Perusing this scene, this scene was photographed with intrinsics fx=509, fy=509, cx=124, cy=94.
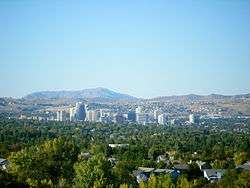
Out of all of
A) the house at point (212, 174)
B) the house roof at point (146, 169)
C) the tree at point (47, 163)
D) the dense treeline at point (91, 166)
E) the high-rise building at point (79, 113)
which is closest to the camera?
the dense treeline at point (91, 166)

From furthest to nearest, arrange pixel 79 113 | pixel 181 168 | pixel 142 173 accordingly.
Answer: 1. pixel 79 113
2. pixel 181 168
3. pixel 142 173

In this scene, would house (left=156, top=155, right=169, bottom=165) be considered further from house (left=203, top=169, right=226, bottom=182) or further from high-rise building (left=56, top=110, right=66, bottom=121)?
high-rise building (left=56, top=110, right=66, bottom=121)

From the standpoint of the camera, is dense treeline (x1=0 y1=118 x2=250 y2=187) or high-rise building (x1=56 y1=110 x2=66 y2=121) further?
high-rise building (x1=56 y1=110 x2=66 y2=121)

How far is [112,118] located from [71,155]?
14927cm

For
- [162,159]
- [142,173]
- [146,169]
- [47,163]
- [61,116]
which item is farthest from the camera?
[61,116]

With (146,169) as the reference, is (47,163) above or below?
above

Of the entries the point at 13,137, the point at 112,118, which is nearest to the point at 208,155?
the point at 13,137

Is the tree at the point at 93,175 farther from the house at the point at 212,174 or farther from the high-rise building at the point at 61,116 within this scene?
the high-rise building at the point at 61,116

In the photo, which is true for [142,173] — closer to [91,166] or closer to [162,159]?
[91,166]

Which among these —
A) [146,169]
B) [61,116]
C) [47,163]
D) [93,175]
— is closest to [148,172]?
[146,169]

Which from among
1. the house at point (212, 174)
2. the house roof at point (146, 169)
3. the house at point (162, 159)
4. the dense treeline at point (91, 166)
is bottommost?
the house at point (162, 159)

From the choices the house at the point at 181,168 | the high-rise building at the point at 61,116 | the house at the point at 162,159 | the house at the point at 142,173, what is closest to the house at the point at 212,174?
the house at the point at 181,168

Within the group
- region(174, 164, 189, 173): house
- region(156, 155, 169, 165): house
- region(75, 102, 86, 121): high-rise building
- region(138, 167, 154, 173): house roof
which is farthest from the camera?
region(75, 102, 86, 121): high-rise building

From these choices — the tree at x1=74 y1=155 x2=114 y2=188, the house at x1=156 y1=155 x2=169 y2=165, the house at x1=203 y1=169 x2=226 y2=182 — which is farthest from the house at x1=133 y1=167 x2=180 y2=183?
the tree at x1=74 y1=155 x2=114 y2=188
